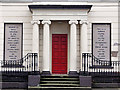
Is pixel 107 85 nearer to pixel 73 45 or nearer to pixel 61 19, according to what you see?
pixel 73 45

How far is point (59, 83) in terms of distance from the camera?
1364 centimetres

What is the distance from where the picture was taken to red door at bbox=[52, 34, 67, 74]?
1562cm

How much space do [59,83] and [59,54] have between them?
98.0 inches

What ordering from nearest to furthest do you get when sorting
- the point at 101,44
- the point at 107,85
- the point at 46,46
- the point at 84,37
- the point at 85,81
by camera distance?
1. the point at 85,81
2. the point at 107,85
3. the point at 46,46
4. the point at 84,37
5. the point at 101,44

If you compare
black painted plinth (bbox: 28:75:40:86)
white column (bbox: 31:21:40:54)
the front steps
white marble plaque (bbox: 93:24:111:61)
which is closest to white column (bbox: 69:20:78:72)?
the front steps

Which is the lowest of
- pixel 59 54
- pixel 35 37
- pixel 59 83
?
pixel 59 83

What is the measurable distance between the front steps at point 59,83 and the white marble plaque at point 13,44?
103 inches

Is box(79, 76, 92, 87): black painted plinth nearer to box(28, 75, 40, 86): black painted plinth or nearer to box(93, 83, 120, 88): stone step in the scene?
box(93, 83, 120, 88): stone step

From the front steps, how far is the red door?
1.54 meters

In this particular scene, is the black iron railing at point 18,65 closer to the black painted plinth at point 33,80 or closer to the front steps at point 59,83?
the black painted plinth at point 33,80

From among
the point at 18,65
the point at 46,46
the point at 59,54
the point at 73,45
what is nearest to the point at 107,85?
the point at 73,45

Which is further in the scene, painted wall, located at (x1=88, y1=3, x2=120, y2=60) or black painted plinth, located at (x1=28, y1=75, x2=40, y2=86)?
painted wall, located at (x1=88, y1=3, x2=120, y2=60)

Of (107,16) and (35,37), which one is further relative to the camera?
(107,16)

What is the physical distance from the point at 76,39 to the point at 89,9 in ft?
6.40
